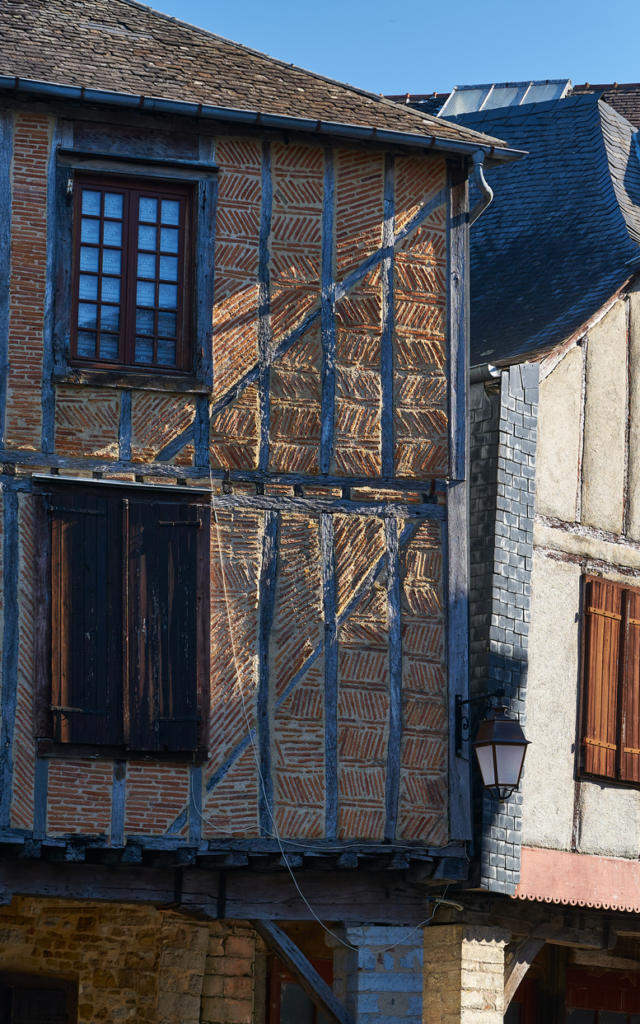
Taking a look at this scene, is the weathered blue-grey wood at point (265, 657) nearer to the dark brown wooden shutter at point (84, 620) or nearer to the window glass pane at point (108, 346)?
the dark brown wooden shutter at point (84, 620)

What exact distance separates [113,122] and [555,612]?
4487mm

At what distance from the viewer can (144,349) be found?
38.6ft

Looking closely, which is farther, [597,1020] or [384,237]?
[597,1020]

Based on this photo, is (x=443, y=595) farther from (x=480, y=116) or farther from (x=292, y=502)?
(x=480, y=116)

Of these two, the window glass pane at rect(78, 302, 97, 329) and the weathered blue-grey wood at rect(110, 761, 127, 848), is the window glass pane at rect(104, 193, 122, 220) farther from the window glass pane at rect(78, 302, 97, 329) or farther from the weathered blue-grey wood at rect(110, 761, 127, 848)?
the weathered blue-grey wood at rect(110, 761, 127, 848)

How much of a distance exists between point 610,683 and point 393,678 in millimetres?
2025

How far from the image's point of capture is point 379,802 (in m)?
11.5

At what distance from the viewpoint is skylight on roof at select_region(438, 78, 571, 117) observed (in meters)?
18.3

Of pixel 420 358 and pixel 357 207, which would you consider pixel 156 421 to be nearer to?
pixel 420 358

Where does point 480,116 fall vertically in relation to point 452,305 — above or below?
above

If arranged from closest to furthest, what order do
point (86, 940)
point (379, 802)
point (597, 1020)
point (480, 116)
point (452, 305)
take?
point (379, 802)
point (452, 305)
point (86, 940)
point (597, 1020)
point (480, 116)

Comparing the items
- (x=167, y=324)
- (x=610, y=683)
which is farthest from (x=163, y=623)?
(x=610, y=683)

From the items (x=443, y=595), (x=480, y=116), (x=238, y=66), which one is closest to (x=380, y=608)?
(x=443, y=595)

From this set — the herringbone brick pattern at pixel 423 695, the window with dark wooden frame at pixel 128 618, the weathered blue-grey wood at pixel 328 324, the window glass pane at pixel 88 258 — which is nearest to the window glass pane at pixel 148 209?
the window glass pane at pixel 88 258
